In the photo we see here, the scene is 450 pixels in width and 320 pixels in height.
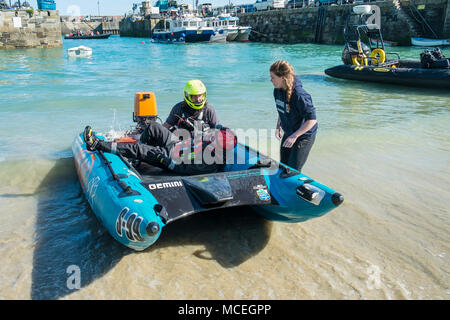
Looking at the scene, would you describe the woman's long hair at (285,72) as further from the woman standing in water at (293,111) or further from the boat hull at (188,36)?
the boat hull at (188,36)

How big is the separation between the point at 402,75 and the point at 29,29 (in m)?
30.3

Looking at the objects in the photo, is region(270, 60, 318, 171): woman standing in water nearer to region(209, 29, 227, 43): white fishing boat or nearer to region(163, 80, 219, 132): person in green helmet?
region(163, 80, 219, 132): person in green helmet

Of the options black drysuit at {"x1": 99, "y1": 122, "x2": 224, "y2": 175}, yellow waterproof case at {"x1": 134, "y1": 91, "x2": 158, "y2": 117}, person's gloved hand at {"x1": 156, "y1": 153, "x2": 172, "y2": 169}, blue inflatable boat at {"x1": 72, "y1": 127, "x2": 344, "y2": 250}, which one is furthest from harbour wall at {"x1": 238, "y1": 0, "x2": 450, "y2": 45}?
blue inflatable boat at {"x1": 72, "y1": 127, "x2": 344, "y2": 250}

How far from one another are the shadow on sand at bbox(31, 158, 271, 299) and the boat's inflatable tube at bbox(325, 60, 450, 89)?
32.7 feet

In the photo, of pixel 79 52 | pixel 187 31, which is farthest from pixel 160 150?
pixel 187 31

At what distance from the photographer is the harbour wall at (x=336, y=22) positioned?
1080 inches

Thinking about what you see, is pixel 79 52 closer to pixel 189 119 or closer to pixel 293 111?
pixel 189 119

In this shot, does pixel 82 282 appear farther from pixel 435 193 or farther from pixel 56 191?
pixel 435 193

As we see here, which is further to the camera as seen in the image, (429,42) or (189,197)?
(429,42)

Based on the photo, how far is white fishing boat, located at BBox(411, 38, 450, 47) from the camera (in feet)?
84.8

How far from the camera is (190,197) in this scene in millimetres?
3359

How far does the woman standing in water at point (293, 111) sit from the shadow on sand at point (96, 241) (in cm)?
82

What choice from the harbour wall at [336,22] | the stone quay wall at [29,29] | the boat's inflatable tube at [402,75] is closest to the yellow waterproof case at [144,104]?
the boat's inflatable tube at [402,75]

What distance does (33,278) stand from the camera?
3170 millimetres
